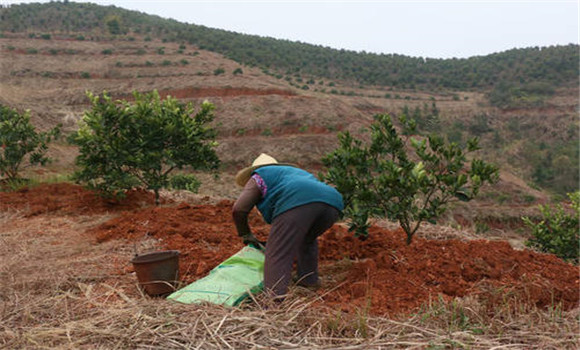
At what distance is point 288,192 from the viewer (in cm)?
323

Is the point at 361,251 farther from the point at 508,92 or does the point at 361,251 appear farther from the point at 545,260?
the point at 508,92

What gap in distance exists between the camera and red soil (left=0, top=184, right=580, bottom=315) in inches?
128

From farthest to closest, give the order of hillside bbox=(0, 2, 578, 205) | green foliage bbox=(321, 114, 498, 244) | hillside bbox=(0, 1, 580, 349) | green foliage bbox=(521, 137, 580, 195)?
hillside bbox=(0, 2, 578, 205), green foliage bbox=(521, 137, 580, 195), green foliage bbox=(321, 114, 498, 244), hillside bbox=(0, 1, 580, 349)

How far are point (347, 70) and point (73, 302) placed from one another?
1679 inches

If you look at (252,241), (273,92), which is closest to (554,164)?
(273,92)

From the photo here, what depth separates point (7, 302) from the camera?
10.6 feet

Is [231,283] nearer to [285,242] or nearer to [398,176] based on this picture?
[285,242]

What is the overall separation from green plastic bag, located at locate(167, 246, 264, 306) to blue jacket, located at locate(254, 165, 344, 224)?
1.48ft

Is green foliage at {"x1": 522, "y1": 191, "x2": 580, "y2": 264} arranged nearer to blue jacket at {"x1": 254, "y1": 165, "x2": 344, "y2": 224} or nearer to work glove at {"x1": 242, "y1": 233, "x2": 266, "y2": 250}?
blue jacket at {"x1": 254, "y1": 165, "x2": 344, "y2": 224}

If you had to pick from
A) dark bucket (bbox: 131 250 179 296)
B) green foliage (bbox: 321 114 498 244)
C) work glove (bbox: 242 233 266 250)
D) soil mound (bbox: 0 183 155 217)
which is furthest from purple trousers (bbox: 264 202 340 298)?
soil mound (bbox: 0 183 155 217)

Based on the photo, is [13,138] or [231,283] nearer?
[231,283]

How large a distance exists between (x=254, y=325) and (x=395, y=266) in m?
1.80

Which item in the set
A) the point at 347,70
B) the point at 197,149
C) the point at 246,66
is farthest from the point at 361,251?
the point at 347,70

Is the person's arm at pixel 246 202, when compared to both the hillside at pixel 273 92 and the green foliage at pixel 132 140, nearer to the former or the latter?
the green foliage at pixel 132 140
